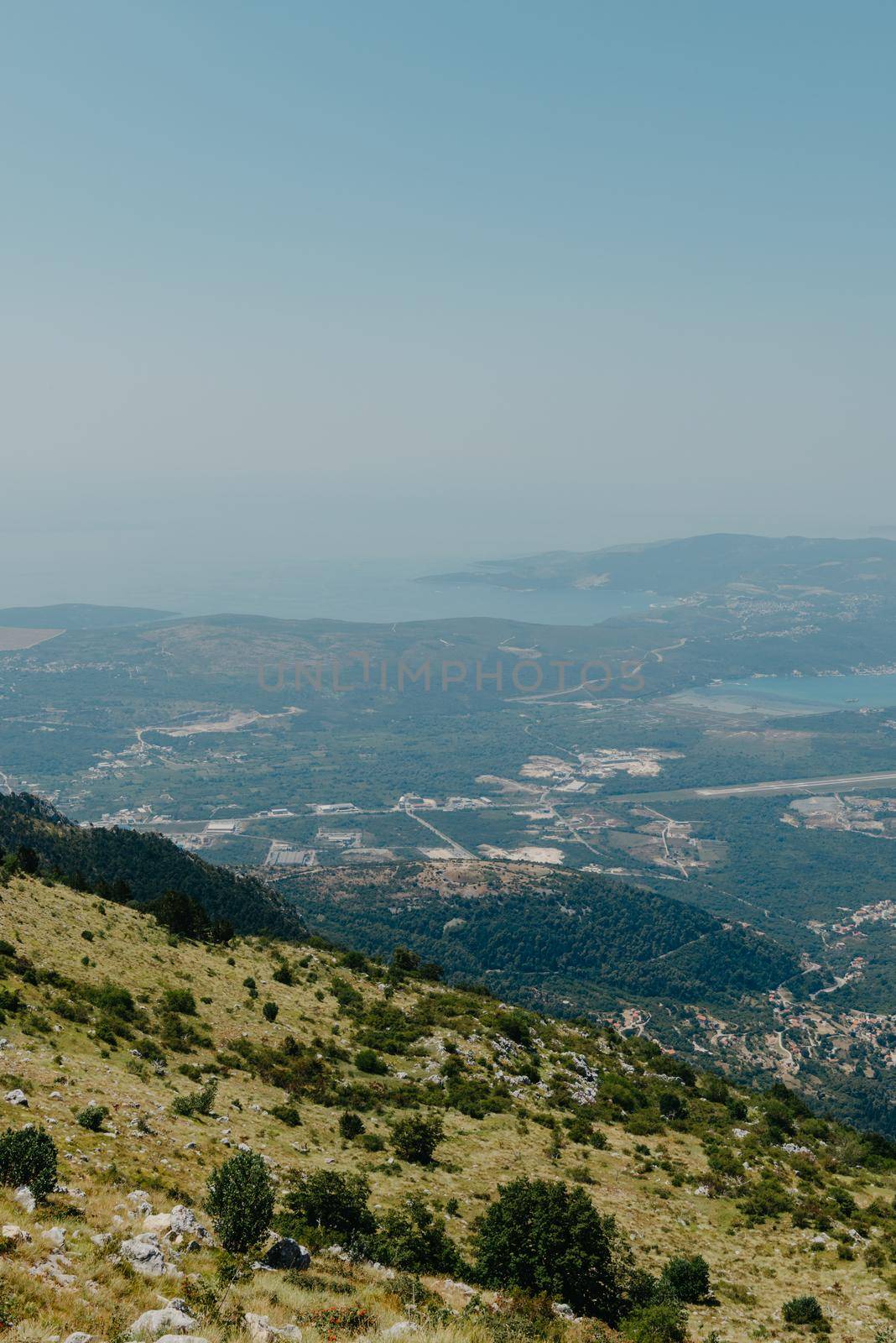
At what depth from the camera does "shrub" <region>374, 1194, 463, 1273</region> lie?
17391 mm

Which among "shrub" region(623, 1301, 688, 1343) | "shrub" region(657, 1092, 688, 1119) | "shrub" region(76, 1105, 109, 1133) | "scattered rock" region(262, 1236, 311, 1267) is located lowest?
"shrub" region(657, 1092, 688, 1119)

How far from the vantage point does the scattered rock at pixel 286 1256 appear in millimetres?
14906

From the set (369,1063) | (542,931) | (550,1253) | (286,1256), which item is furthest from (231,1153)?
(542,931)

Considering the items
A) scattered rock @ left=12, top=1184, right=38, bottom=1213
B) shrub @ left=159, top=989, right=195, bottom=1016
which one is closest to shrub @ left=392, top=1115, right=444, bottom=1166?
shrub @ left=159, top=989, right=195, bottom=1016

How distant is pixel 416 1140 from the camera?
2508 centimetres

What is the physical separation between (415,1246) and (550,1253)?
3.04 metres

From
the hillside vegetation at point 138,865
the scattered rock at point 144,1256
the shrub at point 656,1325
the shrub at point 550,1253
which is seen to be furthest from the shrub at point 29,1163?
the hillside vegetation at point 138,865

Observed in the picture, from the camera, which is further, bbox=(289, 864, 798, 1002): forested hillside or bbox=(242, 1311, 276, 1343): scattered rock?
bbox=(289, 864, 798, 1002): forested hillside

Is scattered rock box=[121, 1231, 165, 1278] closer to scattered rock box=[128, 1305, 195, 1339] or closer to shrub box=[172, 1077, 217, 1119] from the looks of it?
scattered rock box=[128, 1305, 195, 1339]

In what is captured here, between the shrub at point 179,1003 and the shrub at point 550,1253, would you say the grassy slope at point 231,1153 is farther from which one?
the shrub at point 550,1253

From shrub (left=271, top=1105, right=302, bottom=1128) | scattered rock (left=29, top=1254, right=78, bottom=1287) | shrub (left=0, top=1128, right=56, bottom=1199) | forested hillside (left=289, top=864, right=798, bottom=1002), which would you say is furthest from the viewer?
forested hillside (left=289, top=864, right=798, bottom=1002)

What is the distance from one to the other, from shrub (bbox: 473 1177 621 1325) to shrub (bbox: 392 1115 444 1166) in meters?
5.58

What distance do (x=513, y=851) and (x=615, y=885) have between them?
164 feet

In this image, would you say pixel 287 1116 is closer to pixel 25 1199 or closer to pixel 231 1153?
pixel 231 1153
